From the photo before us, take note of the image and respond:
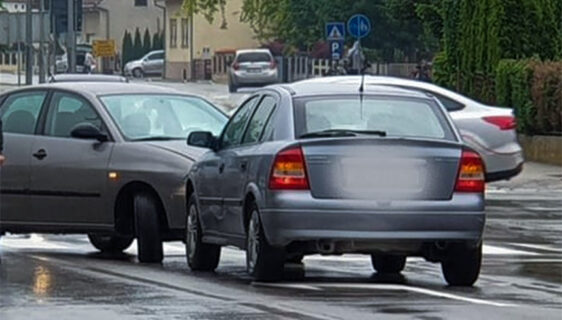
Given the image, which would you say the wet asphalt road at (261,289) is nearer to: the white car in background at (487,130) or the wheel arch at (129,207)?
the wheel arch at (129,207)

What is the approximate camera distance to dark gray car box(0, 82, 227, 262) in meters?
15.1

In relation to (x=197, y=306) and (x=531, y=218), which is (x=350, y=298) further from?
(x=531, y=218)

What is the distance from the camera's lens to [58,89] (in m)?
16.2

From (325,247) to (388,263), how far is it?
177 cm

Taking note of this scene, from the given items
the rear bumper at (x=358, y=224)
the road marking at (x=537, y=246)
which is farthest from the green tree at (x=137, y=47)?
the rear bumper at (x=358, y=224)

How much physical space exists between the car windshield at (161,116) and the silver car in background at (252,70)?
177 ft

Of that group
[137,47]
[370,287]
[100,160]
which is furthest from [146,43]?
[370,287]

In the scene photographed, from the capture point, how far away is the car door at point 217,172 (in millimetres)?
13719

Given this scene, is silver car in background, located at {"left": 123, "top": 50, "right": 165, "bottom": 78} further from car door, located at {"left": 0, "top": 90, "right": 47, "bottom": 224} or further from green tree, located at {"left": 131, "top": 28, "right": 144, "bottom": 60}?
car door, located at {"left": 0, "top": 90, "right": 47, "bottom": 224}

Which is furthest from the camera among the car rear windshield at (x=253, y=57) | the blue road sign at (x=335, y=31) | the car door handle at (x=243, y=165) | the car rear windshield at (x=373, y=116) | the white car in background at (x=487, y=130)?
the car rear windshield at (x=253, y=57)

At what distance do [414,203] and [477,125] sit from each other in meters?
11.8

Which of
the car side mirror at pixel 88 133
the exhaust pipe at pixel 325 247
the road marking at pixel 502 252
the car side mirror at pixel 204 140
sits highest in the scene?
the car side mirror at pixel 204 140

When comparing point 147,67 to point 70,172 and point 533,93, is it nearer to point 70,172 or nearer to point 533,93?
point 533,93

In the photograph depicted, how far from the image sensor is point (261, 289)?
1251 cm
